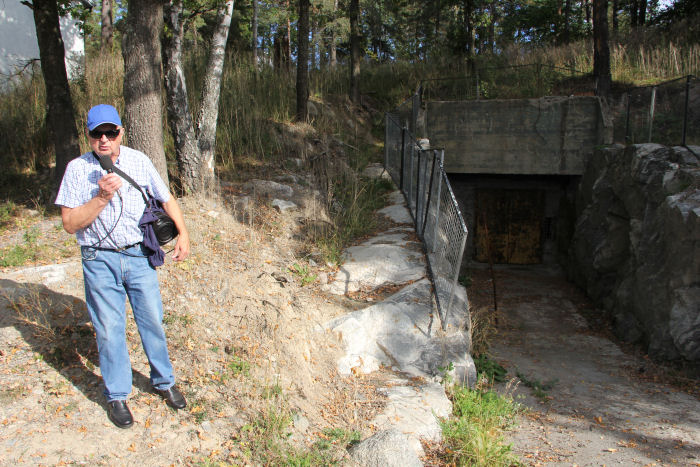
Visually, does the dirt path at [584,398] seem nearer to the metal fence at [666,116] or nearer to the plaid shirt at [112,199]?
the plaid shirt at [112,199]

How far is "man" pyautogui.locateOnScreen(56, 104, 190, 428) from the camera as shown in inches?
114

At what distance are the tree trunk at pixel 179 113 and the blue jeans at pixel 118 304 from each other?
148 inches

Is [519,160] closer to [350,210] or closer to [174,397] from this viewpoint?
[350,210]

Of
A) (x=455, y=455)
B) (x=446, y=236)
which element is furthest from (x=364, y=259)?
(x=455, y=455)

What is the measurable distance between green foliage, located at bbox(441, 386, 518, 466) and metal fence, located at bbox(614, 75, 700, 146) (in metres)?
7.36

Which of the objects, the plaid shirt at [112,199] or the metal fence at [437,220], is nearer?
the plaid shirt at [112,199]

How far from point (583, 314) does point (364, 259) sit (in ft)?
21.2

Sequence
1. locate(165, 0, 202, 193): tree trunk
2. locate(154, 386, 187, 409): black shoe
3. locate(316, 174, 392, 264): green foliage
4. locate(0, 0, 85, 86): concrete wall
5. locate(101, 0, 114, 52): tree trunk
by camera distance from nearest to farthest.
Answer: locate(154, 386, 187, 409): black shoe
locate(165, 0, 202, 193): tree trunk
locate(316, 174, 392, 264): green foliage
locate(0, 0, 85, 86): concrete wall
locate(101, 0, 114, 52): tree trunk

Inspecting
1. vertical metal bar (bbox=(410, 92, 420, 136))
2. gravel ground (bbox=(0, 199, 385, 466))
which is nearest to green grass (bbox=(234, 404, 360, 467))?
gravel ground (bbox=(0, 199, 385, 466))

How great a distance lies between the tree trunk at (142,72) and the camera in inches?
211

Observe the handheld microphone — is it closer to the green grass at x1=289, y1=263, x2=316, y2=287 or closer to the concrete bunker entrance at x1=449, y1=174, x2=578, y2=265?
the green grass at x1=289, y1=263, x2=316, y2=287

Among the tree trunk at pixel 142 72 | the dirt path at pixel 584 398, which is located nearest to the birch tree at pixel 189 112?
the tree trunk at pixel 142 72

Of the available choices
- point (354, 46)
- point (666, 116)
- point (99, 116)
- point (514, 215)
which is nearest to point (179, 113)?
point (99, 116)

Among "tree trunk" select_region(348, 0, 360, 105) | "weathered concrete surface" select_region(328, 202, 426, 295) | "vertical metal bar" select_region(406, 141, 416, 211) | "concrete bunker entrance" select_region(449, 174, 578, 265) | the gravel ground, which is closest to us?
the gravel ground
